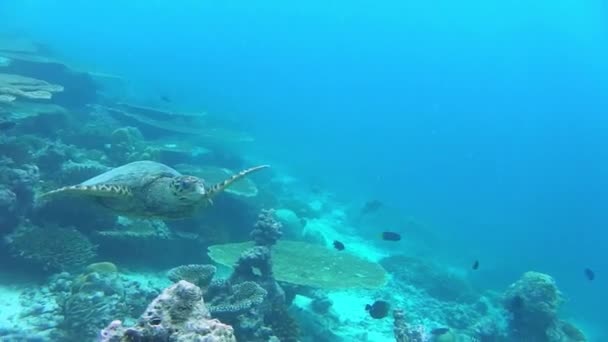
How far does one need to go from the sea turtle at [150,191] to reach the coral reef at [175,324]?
2584 mm

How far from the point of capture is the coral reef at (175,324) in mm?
2801

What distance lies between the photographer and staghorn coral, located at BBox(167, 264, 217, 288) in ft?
25.2

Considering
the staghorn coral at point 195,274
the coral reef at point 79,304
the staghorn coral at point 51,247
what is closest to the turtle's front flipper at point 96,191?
the staghorn coral at point 195,274

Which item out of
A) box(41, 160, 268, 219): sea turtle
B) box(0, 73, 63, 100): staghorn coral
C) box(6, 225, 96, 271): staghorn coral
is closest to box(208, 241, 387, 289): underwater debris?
box(6, 225, 96, 271): staghorn coral

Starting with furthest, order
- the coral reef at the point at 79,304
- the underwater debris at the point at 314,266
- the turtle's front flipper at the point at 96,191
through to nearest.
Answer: the underwater debris at the point at 314,266 → the coral reef at the point at 79,304 → the turtle's front flipper at the point at 96,191

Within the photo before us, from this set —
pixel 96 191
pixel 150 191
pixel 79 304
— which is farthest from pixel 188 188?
pixel 79 304

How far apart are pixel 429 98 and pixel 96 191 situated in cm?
18847

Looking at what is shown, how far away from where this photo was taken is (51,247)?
29.1 ft

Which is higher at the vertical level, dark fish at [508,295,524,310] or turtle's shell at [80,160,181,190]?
dark fish at [508,295,524,310]

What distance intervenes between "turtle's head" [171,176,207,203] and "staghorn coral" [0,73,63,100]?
9094 millimetres

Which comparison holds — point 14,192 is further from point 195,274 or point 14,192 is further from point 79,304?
point 195,274

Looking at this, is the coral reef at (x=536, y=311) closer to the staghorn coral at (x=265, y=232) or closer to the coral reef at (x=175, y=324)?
the staghorn coral at (x=265, y=232)

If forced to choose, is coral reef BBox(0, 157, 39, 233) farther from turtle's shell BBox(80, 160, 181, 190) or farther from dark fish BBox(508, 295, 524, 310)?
dark fish BBox(508, 295, 524, 310)

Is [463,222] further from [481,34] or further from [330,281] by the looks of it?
[481,34]
